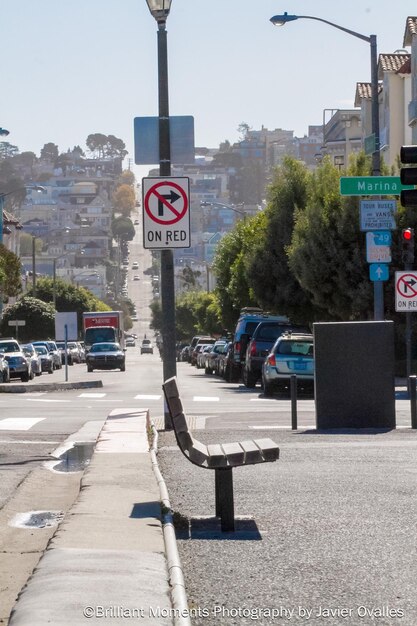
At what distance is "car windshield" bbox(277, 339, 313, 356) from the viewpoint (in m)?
28.9

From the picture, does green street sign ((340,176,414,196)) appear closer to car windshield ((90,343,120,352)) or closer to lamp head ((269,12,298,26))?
lamp head ((269,12,298,26))

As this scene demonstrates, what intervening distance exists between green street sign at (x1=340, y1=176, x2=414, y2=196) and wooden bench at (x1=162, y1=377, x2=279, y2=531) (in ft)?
55.3

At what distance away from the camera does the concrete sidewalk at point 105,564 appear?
6.12 m

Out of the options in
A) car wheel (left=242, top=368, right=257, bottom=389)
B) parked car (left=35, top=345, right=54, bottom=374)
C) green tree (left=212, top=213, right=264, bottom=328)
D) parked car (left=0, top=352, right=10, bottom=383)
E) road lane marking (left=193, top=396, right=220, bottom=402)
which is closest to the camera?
road lane marking (left=193, top=396, right=220, bottom=402)

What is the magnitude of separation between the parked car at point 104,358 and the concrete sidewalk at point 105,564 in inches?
1967

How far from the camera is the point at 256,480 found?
39.0 feet

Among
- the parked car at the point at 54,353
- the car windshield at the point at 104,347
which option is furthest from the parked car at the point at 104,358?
the parked car at the point at 54,353

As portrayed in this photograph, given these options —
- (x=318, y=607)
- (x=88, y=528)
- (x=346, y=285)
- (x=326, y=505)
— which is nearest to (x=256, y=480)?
(x=326, y=505)

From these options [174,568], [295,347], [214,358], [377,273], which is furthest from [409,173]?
[214,358]

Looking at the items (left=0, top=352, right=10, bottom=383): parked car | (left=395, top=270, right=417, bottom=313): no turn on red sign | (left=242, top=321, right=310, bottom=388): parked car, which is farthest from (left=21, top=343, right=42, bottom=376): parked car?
(left=395, top=270, right=417, bottom=313): no turn on red sign

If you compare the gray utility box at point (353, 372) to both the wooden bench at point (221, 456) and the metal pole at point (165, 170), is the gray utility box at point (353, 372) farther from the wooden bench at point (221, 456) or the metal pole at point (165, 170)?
the wooden bench at point (221, 456)

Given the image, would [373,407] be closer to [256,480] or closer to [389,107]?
[256,480]

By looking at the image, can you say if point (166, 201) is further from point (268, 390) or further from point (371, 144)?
point (268, 390)

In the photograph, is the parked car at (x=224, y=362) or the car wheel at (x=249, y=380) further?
the parked car at (x=224, y=362)
